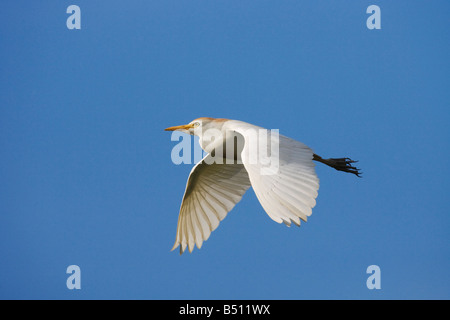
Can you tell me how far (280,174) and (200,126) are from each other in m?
2.68

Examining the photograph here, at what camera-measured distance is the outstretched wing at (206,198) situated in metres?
8.60

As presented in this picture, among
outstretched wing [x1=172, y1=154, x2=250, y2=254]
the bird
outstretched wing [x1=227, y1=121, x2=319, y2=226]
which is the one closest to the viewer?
outstretched wing [x1=227, y1=121, x2=319, y2=226]

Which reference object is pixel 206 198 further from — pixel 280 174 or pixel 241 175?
pixel 280 174

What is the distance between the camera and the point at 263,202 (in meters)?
5.50

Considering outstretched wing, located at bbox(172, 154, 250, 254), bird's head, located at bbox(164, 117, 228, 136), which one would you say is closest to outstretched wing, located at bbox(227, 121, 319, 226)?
bird's head, located at bbox(164, 117, 228, 136)

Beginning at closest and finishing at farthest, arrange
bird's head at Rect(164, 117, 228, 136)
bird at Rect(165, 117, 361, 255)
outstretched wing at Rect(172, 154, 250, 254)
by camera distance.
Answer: bird at Rect(165, 117, 361, 255) < bird's head at Rect(164, 117, 228, 136) < outstretched wing at Rect(172, 154, 250, 254)

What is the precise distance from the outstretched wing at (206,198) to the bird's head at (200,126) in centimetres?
47

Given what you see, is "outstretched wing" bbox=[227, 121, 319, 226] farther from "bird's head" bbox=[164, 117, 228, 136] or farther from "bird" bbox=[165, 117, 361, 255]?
"bird's head" bbox=[164, 117, 228, 136]

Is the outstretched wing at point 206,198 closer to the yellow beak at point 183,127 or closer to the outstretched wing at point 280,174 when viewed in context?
the yellow beak at point 183,127

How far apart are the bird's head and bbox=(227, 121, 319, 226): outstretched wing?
1.07 m

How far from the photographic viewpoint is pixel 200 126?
8.42m

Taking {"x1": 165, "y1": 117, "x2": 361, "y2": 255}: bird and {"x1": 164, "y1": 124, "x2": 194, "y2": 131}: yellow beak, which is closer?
{"x1": 165, "y1": 117, "x2": 361, "y2": 255}: bird

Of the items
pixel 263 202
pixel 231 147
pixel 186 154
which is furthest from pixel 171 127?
pixel 263 202

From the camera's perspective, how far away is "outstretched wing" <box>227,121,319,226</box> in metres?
5.49
